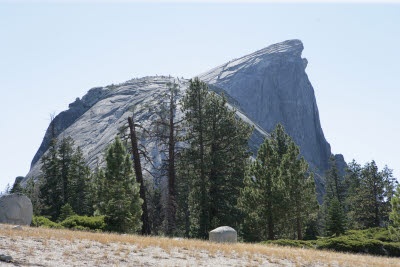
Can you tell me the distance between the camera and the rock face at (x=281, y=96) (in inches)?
6644

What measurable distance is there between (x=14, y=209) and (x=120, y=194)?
6.40m

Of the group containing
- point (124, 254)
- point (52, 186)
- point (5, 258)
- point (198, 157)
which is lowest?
point (124, 254)

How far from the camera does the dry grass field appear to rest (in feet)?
34.8

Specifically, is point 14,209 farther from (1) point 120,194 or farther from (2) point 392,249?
(2) point 392,249

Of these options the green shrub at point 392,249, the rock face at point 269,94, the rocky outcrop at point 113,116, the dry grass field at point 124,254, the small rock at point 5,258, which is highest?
the rock face at point 269,94

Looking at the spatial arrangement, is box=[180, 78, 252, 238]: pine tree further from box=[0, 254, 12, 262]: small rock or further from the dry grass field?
box=[0, 254, 12, 262]: small rock

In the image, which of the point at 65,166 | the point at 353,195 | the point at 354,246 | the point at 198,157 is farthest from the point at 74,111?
the point at 354,246

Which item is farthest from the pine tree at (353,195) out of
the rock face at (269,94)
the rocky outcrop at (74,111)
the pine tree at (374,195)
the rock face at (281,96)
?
the rocky outcrop at (74,111)

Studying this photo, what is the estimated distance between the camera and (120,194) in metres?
24.0

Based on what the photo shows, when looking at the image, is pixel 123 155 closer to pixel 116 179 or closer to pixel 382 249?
pixel 116 179

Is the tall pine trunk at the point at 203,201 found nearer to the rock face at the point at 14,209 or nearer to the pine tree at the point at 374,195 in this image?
the rock face at the point at 14,209

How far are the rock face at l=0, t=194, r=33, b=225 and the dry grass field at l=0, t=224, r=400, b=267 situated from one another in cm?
759

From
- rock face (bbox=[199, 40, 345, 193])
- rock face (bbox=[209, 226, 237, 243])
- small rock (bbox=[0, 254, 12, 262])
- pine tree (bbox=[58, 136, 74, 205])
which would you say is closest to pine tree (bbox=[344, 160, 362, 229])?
rock face (bbox=[209, 226, 237, 243])

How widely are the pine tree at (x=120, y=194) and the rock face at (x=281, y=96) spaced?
467 feet
